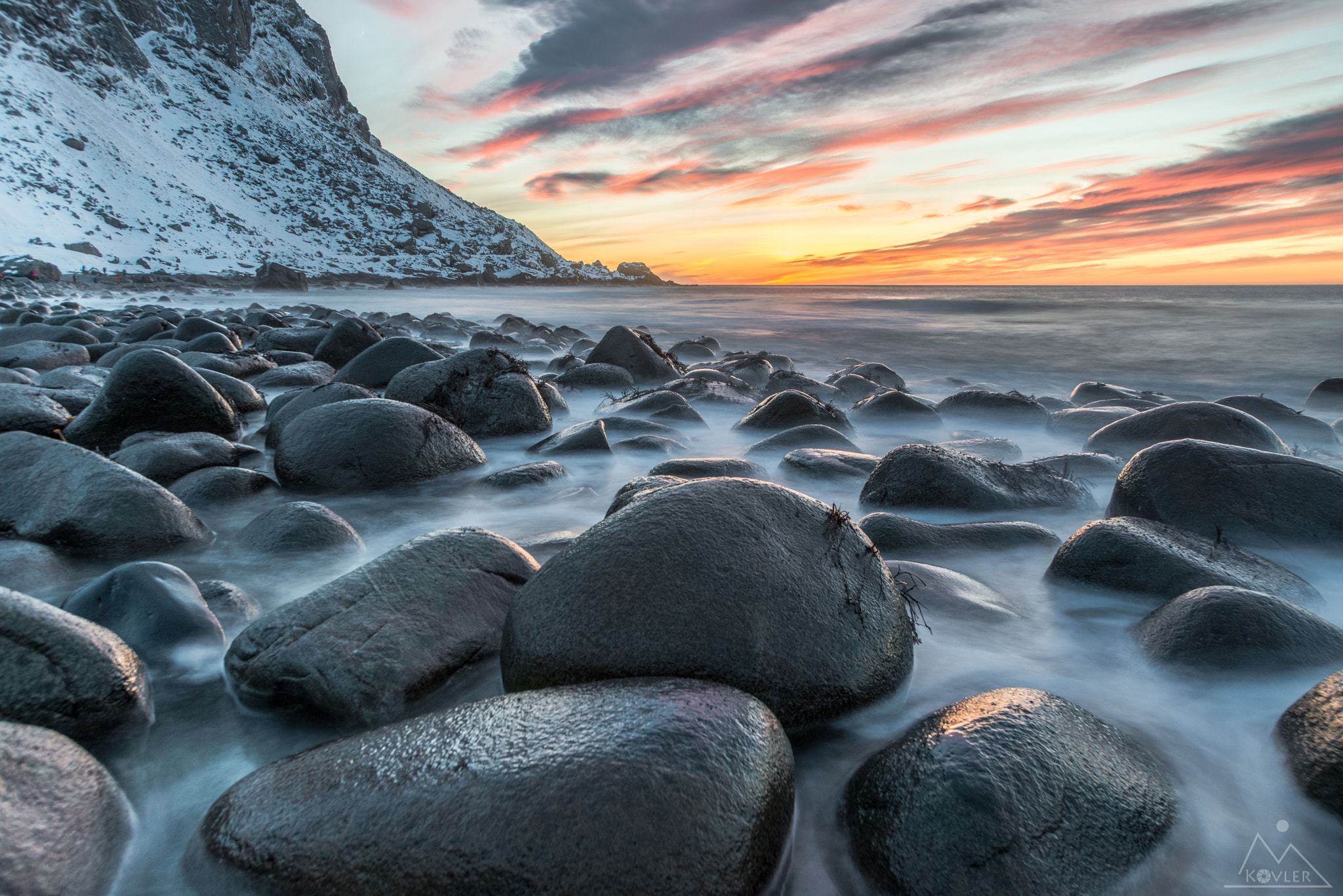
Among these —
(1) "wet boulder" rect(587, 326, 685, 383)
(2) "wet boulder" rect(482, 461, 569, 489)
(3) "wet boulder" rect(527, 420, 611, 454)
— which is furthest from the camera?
(1) "wet boulder" rect(587, 326, 685, 383)

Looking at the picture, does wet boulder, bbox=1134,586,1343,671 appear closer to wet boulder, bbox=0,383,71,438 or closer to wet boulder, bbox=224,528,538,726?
wet boulder, bbox=224,528,538,726

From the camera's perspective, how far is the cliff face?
52.6 metres

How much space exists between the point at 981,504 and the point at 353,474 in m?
3.43

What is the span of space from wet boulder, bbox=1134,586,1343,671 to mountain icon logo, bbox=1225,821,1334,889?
668 millimetres

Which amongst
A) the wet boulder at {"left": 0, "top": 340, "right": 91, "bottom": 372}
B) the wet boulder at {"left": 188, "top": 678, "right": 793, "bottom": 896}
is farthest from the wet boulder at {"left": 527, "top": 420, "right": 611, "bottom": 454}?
the wet boulder at {"left": 0, "top": 340, "right": 91, "bottom": 372}

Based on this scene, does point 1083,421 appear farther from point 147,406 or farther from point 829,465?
point 147,406

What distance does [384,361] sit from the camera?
6316mm

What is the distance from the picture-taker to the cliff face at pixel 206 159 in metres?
52.6

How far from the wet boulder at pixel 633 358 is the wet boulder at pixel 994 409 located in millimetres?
3256

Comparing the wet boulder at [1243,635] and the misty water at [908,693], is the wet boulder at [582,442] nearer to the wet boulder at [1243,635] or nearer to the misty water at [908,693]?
the misty water at [908,693]

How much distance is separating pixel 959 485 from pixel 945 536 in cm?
58

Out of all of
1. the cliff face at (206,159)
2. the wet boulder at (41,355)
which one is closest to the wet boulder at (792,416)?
the wet boulder at (41,355)

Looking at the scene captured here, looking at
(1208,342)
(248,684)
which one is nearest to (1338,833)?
(248,684)

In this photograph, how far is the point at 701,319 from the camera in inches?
901
